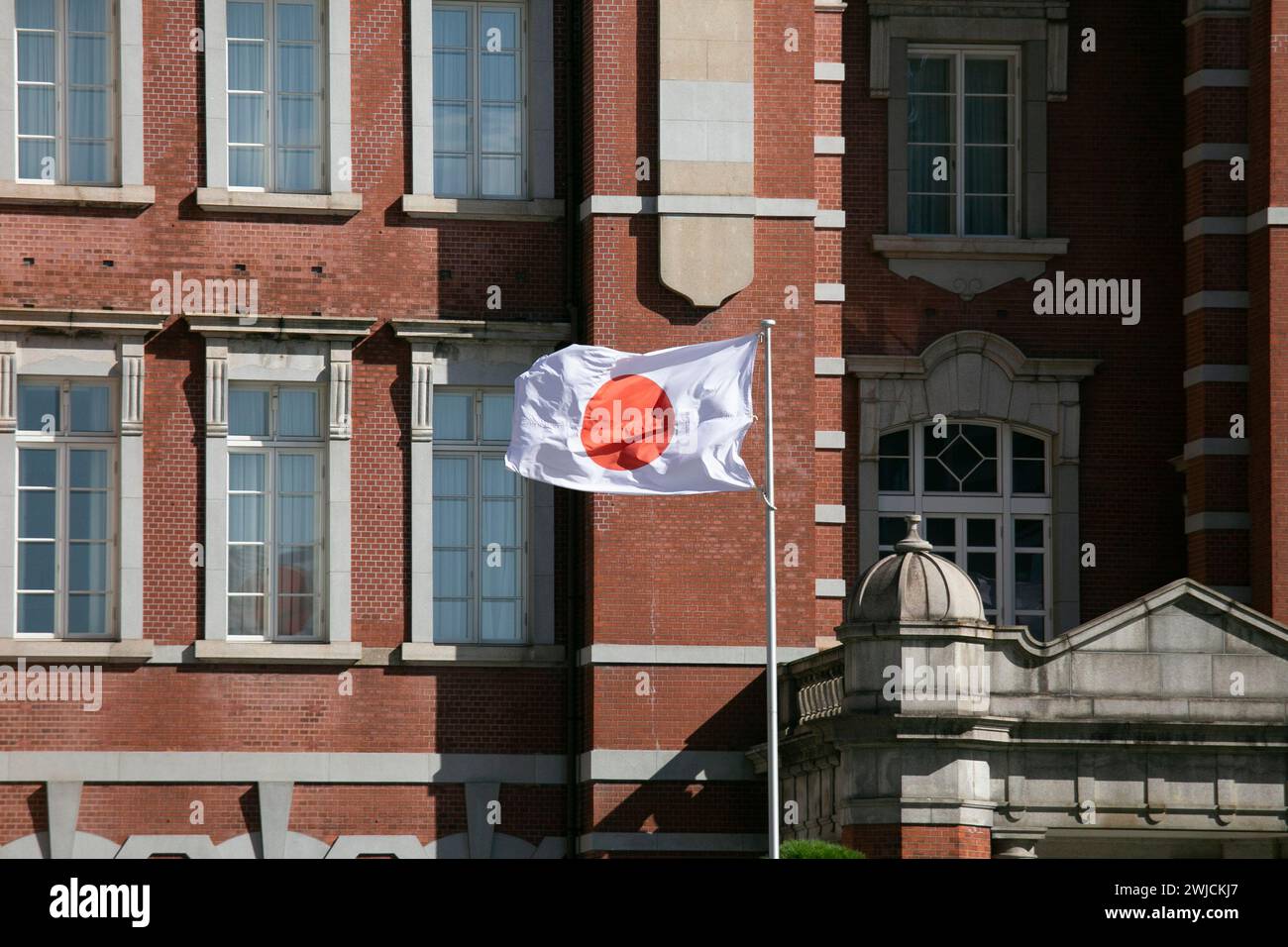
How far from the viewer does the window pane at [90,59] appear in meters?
26.0

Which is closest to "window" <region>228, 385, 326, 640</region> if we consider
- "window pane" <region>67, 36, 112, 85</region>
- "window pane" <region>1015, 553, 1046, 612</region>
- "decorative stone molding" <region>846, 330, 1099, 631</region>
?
"window pane" <region>67, 36, 112, 85</region>

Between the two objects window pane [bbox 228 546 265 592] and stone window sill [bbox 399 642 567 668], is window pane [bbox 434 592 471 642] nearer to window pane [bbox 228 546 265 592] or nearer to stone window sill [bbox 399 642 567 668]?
stone window sill [bbox 399 642 567 668]

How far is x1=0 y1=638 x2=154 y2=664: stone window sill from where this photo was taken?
24.9 meters

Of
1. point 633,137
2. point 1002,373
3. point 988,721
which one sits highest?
point 633,137

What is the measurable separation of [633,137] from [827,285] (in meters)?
2.59

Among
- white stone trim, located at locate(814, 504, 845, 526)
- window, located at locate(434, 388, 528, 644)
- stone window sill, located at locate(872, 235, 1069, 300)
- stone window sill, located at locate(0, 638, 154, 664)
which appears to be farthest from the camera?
stone window sill, located at locate(872, 235, 1069, 300)

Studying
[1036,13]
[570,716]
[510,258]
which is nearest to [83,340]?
[510,258]

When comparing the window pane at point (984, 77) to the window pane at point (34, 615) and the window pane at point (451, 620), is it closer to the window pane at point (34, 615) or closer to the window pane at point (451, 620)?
the window pane at point (451, 620)

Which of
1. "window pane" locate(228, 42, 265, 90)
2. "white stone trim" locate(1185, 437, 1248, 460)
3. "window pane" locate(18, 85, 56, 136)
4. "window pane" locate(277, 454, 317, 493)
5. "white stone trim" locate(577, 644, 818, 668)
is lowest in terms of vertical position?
"white stone trim" locate(577, 644, 818, 668)

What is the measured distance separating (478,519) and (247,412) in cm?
249

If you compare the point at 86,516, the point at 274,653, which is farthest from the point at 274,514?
the point at 86,516

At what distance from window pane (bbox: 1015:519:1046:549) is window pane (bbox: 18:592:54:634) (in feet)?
32.1

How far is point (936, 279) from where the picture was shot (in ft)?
90.2

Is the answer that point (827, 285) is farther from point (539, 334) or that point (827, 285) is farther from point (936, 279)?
point (539, 334)
